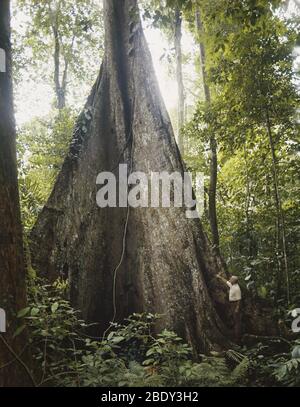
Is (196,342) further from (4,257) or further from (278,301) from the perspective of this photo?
(4,257)

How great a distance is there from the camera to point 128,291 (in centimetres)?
567

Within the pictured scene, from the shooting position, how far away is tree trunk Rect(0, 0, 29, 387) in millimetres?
2613

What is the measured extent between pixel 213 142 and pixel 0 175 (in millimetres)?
5123

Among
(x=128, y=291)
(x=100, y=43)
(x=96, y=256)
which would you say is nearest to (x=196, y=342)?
(x=128, y=291)

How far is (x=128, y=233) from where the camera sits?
19.5 feet

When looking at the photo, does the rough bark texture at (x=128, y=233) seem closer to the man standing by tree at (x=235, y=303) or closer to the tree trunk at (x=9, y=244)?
the man standing by tree at (x=235, y=303)
